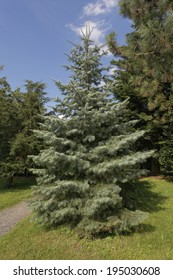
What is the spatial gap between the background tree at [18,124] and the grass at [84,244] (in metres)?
5.68

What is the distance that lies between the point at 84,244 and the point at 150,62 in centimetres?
682

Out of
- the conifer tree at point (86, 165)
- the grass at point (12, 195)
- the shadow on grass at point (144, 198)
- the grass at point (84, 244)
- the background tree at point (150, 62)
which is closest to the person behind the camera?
the grass at point (84, 244)

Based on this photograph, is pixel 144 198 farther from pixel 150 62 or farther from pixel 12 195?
pixel 12 195

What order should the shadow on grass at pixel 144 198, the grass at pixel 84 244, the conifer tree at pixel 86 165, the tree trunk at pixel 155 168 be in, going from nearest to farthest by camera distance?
the grass at pixel 84 244 < the conifer tree at pixel 86 165 < the shadow on grass at pixel 144 198 < the tree trunk at pixel 155 168

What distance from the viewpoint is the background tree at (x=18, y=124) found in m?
11.8

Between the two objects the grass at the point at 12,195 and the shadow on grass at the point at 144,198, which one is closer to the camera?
the shadow on grass at the point at 144,198

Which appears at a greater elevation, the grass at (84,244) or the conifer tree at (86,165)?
the conifer tree at (86,165)

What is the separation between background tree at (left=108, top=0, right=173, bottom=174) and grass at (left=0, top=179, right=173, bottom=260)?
15.8 feet

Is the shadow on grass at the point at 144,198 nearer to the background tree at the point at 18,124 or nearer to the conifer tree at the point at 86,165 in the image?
the conifer tree at the point at 86,165

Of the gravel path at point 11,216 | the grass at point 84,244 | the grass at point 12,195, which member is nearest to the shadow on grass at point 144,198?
the grass at point 84,244

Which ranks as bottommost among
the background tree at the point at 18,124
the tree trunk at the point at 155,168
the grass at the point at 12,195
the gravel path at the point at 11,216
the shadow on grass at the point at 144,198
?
the gravel path at the point at 11,216

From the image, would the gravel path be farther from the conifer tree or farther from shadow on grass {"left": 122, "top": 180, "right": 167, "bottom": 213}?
shadow on grass {"left": 122, "top": 180, "right": 167, "bottom": 213}

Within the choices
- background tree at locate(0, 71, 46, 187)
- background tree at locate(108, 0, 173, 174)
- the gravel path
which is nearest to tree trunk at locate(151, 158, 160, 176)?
background tree at locate(108, 0, 173, 174)
